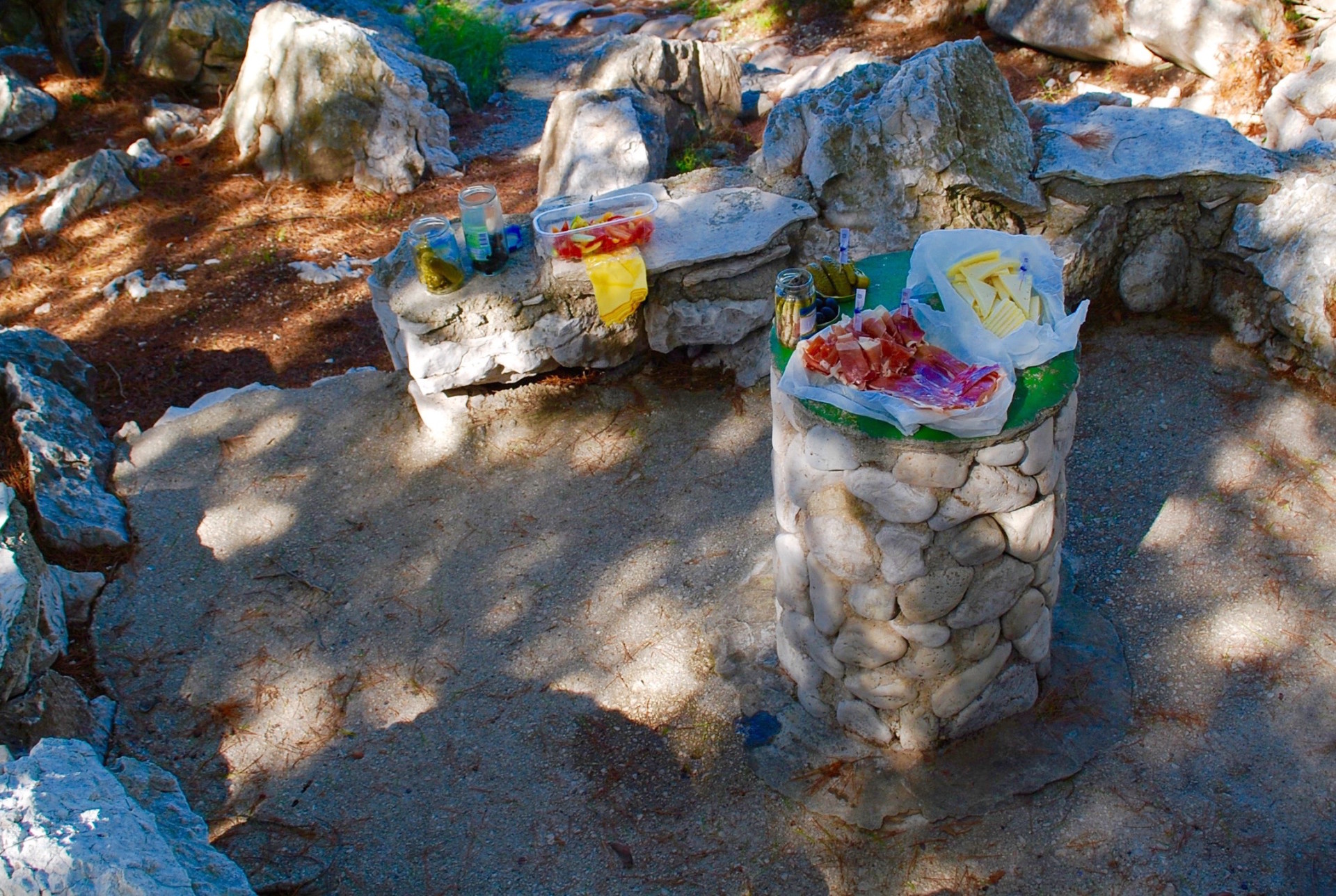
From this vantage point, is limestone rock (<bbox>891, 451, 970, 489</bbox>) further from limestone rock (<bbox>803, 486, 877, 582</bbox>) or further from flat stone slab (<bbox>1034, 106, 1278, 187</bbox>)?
flat stone slab (<bbox>1034, 106, 1278, 187</bbox>)

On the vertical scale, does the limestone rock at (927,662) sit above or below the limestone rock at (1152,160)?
below

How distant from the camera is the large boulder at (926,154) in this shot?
202 inches

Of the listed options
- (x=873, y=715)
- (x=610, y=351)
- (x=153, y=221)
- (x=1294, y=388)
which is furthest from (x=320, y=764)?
(x=153, y=221)

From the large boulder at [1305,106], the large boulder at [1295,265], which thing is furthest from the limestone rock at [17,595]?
the large boulder at [1305,106]

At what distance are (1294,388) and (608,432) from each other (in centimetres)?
340

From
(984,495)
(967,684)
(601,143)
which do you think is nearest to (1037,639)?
(967,684)

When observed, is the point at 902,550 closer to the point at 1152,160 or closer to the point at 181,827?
the point at 181,827

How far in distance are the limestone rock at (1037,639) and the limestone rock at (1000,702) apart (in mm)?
50

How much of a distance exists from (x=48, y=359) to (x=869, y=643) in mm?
4986

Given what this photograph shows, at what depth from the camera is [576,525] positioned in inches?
189

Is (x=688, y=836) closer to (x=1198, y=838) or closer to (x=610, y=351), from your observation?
(x=1198, y=838)

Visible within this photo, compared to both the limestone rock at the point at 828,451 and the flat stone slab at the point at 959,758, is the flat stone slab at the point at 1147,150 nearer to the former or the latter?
the flat stone slab at the point at 959,758

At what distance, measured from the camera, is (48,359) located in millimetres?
5730

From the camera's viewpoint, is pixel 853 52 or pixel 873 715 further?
pixel 853 52
